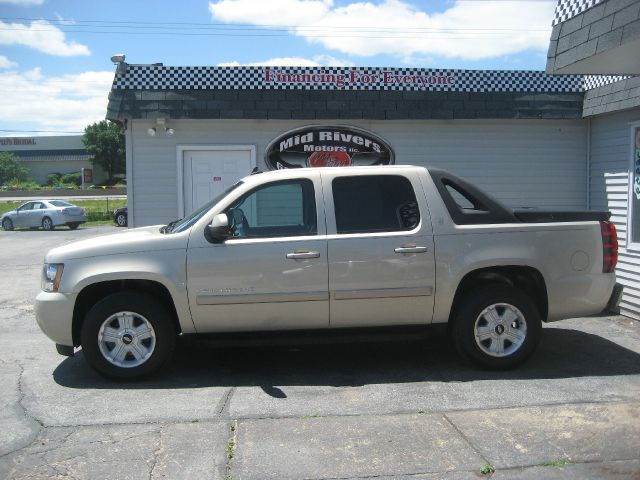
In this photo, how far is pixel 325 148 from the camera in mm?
10141

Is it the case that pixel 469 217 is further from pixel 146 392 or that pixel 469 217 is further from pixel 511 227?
pixel 146 392

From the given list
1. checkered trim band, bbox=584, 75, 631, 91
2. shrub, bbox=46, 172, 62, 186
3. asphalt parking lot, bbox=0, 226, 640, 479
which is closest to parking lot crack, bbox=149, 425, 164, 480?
asphalt parking lot, bbox=0, 226, 640, 479

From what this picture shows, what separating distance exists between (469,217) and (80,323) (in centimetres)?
369

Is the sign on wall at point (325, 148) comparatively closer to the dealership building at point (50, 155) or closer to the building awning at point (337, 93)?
the building awning at point (337, 93)

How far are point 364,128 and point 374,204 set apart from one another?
4587 mm

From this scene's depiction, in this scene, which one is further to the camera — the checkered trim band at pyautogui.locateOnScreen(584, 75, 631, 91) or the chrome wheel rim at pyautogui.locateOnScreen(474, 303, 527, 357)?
the checkered trim band at pyautogui.locateOnScreen(584, 75, 631, 91)

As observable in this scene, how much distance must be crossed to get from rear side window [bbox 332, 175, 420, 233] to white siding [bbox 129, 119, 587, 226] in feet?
14.3

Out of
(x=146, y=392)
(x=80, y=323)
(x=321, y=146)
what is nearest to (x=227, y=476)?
(x=146, y=392)

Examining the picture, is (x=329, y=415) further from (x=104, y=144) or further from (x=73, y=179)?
(x=73, y=179)

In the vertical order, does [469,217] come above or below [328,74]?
below

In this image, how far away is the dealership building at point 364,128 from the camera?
9695 mm

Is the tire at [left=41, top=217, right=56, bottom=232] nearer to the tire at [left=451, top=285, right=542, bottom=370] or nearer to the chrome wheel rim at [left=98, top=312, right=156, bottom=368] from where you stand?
the chrome wheel rim at [left=98, top=312, right=156, bottom=368]

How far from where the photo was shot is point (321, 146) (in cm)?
1013

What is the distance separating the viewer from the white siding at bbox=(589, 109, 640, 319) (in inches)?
335
